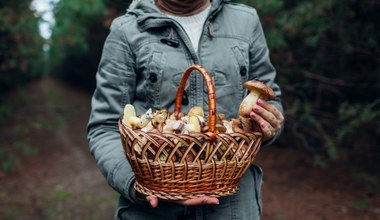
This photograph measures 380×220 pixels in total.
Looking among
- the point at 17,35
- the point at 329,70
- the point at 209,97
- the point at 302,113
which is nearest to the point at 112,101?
the point at 209,97

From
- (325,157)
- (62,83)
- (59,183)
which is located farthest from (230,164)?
(62,83)

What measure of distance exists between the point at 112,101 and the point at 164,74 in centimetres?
22

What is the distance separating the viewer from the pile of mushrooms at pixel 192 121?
6.77ft

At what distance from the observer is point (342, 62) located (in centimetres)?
648

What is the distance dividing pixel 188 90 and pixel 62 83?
18741 mm

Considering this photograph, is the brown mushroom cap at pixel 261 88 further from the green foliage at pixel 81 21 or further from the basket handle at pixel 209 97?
the green foliage at pixel 81 21

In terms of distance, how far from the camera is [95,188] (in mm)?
7609

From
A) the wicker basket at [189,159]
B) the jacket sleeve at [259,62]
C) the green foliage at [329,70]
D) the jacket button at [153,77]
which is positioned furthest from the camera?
the green foliage at [329,70]

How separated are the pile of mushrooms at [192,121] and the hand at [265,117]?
3 cm

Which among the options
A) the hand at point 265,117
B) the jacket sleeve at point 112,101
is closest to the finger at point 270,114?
the hand at point 265,117

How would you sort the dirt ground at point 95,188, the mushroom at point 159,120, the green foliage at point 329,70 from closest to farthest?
the mushroom at point 159,120
the green foliage at point 329,70
the dirt ground at point 95,188

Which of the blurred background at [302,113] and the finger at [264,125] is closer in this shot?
the finger at [264,125]

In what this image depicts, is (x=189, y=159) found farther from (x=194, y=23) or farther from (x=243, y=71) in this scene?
(x=194, y=23)

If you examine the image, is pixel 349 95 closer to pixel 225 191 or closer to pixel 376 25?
pixel 376 25
